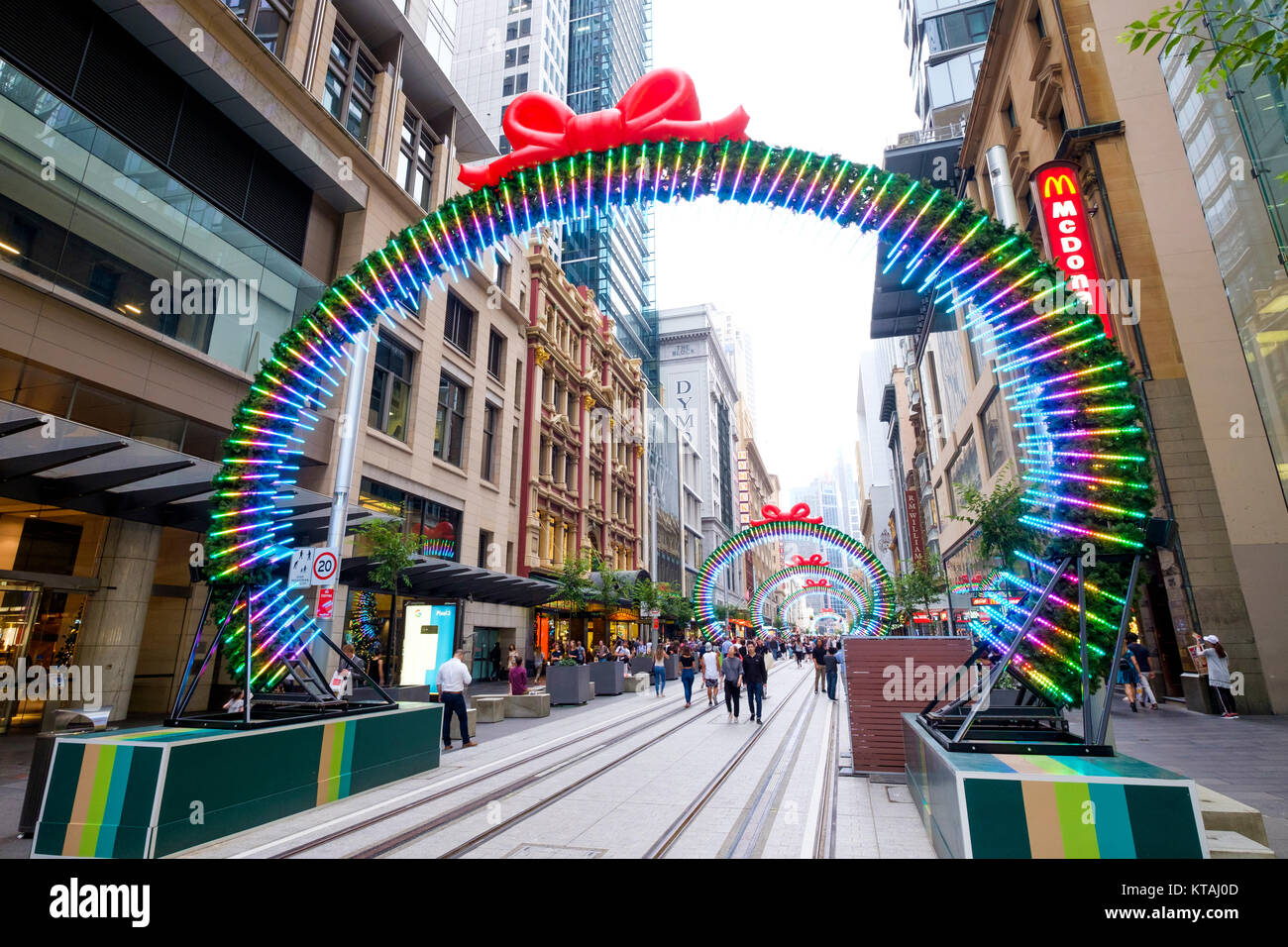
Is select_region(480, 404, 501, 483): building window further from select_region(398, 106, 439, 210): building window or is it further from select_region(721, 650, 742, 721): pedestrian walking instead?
select_region(721, 650, 742, 721): pedestrian walking

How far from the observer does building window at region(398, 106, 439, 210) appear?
2562cm

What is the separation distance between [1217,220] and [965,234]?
1559 cm

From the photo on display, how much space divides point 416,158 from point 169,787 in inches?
1036

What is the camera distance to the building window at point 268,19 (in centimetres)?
1827

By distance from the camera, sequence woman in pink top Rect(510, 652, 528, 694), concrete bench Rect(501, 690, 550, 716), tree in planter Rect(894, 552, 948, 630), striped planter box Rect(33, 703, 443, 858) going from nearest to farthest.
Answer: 1. striped planter box Rect(33, 703, 443, 858)
2. concrete bench Rect(501, 690, 550, 716)
3. woman in pink top Rect(510, 652, 528, 694)
4. tree in planter Rect(894, 552, 948, 630)

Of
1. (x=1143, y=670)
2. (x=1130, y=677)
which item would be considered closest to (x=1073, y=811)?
(x=1130, y=677)

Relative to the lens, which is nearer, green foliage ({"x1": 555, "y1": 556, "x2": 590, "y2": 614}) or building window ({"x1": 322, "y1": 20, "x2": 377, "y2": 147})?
building window ({"x1": 322, "y1": 20, "x2": 377, "y2": 147})

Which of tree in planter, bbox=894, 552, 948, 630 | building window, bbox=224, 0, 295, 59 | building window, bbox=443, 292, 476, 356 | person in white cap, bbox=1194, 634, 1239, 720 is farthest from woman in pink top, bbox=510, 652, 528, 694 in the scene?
tree in planter, bbox=894, 552, 948, 630

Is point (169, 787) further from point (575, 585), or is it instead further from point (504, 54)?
point (504, 54)

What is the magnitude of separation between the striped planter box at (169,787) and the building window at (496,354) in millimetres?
25820

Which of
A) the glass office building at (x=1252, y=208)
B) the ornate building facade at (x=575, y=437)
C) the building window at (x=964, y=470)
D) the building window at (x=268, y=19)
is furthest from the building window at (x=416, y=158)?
the building window at (x=964, y=470)

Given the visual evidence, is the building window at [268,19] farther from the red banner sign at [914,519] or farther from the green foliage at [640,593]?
the red banner sign at [914,519]

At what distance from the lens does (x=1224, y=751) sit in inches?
416

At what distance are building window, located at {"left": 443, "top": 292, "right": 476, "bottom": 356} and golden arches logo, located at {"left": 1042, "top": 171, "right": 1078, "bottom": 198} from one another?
2207 cm
